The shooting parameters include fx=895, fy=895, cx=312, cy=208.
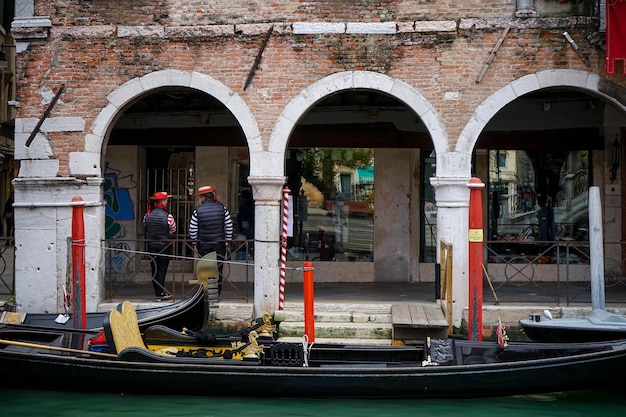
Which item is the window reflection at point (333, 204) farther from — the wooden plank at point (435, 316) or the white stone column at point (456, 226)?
the wooden plank at point (435, 316)

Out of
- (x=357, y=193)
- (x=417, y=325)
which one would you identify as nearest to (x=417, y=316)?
(x=417, y=325)

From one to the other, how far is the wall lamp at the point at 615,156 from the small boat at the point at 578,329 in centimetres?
451

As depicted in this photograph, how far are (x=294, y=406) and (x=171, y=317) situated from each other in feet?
6.90

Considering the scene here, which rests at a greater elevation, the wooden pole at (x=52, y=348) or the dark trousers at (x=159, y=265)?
the dark trousers at (x=159, y=265)

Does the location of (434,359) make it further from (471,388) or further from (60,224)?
(60,224)

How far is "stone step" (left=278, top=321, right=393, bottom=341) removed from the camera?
10.3m

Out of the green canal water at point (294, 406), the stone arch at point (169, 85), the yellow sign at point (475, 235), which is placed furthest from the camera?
the stone arch at point (169, 85)

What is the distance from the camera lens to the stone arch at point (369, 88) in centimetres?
1052

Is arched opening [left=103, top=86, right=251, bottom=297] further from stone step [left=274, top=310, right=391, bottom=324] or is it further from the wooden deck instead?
the wooden deck

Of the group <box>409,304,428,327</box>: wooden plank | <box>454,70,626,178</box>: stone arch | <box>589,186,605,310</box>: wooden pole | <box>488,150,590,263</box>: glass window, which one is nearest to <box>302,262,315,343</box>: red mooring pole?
<box>409,304,428,327</box>: wooden plank

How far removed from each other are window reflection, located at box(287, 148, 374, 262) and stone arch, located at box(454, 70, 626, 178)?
293 cm

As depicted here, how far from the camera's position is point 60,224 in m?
10.9

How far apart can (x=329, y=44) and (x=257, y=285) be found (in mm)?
3000

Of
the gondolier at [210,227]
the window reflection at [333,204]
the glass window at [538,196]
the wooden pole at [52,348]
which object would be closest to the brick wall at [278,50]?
the gondolier at [210,227]
